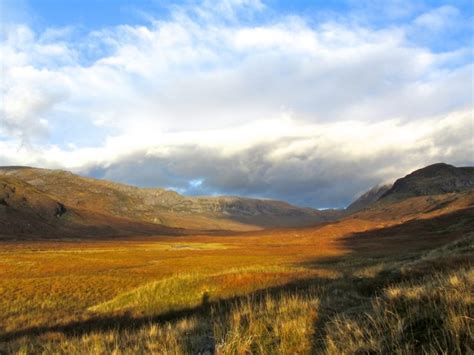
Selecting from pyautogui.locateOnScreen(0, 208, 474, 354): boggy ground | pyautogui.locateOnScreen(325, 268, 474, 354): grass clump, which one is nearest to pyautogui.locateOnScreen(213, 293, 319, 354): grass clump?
pyautogui.locateOnScreen(0, 208, 474, 354): boggy ground

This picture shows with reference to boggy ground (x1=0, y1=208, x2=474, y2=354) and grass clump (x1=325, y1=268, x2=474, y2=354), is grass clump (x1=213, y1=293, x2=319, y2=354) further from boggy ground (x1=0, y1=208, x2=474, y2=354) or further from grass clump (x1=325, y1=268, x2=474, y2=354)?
grass clump (x1=325, y1=268, x2=474, y2=354)

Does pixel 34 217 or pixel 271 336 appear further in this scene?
pixel 34 217

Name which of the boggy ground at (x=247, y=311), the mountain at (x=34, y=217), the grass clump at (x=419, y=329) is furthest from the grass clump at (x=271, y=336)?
the mountain at (x=34, y=217)

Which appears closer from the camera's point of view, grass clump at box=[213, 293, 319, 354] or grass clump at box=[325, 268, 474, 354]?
grass clump at box=[325, 268, 474, 354]

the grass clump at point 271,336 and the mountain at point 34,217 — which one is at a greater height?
the mountain at point 34,217

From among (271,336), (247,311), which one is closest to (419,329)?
(271,336)

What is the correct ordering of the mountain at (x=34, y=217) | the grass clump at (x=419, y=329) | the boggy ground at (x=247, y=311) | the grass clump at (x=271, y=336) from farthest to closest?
the mountain at (x=34, y=217) < the grass clump at (x=271, y=336) < the boggy ground at (x=247, y=311) < the grass clump at (x=419, y=329)

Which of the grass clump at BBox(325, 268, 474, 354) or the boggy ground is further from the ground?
the grass clump at BBox(325, 268, 474, 354)

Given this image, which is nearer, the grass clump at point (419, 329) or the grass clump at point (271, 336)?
the grass clump at point (419, 329)

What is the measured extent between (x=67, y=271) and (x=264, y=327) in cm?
4341

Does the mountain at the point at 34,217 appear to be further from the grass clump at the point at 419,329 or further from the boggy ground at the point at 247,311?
the grass clump at the point at 419,329

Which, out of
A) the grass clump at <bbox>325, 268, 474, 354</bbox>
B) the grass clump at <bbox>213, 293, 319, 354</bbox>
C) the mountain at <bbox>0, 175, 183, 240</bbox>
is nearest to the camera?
the grass clump at <bbox>325, 268, 474, 354</bbox>

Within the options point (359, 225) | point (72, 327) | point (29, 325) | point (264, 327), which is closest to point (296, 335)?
point (264, 327)

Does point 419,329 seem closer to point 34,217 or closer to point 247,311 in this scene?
point 247,311
